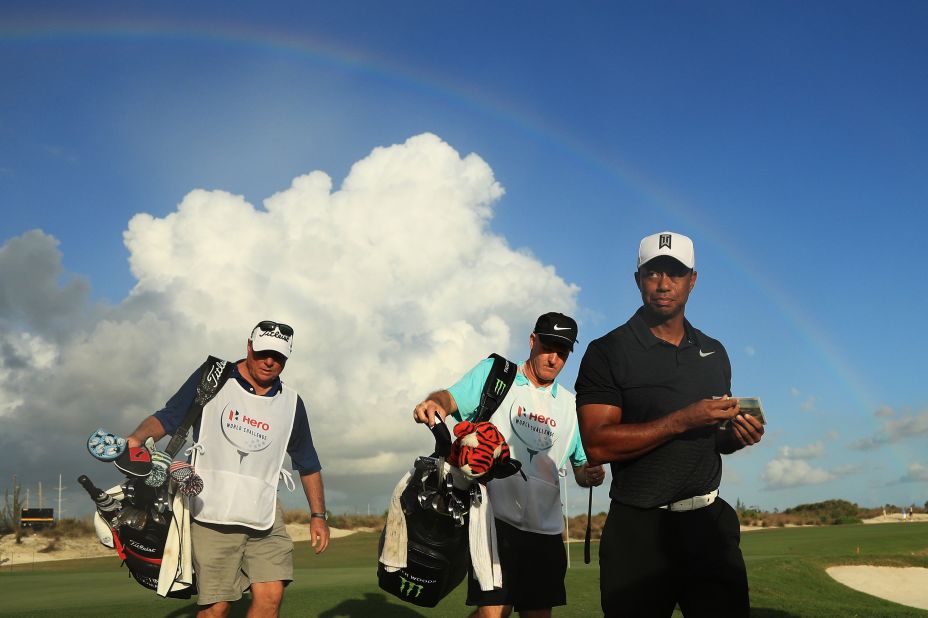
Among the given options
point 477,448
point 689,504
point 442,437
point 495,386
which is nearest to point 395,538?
point 442,437

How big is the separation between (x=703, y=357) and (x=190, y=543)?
4789 mm

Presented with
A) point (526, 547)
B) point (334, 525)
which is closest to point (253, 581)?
point (526, 547)

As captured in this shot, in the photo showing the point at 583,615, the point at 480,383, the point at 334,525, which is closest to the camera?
the point at 480,383

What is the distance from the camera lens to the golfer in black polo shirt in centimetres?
418

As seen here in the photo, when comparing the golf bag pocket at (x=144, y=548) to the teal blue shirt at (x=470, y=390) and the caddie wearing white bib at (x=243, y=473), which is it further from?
the teal blue shirt at (x=470, y=390)

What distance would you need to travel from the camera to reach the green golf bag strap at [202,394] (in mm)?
7586

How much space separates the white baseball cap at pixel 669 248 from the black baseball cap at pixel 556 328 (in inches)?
87.9

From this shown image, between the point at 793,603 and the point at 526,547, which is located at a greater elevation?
the point at 526,547

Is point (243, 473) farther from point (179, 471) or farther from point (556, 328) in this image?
point (556, 328)

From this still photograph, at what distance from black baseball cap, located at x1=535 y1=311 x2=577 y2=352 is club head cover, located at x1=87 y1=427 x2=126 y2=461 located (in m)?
3.50

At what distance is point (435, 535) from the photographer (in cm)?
573

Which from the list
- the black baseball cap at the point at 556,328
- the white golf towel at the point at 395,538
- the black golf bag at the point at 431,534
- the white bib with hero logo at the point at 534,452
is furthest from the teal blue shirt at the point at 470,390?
the white golf towel at the point at 395,538

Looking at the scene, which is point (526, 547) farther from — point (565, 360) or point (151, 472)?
point (151, 472)

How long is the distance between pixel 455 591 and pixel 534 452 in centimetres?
748
